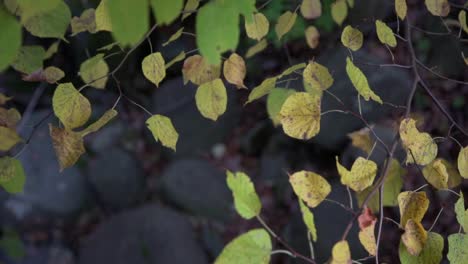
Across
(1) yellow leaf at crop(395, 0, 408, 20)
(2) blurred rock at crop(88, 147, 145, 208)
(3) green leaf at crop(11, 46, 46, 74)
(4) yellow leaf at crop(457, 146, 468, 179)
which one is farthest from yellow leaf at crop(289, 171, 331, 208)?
(2) blurred rock at crop(88, 147, 145, 208)

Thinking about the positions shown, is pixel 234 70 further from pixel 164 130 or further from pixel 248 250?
pixel 248 250

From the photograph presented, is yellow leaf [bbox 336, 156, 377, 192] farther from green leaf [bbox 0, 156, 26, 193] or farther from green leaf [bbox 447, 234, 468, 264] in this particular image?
green leaf [bbox 0, 156, 26, 193]

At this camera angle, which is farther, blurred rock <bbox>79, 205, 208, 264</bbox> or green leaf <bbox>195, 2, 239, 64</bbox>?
blurred rock <bbox>79, 205, 208, 264</bbox>

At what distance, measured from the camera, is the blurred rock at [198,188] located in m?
2.84

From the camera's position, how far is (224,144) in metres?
3.08

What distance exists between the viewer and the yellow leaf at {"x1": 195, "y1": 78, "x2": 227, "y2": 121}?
107 cm

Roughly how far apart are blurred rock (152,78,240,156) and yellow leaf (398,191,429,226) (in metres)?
2.04

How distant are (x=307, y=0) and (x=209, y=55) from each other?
690 millimetres

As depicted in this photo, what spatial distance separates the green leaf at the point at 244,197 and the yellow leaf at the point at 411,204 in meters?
0.28

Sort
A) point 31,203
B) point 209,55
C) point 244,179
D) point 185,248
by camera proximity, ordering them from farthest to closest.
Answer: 1. point 31,203
2. point 185,248
3. point 244,179
4. point 209,55

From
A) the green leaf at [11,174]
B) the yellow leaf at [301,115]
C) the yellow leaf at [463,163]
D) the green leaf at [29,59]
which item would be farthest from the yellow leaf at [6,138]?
the yellow leaf at [463,163]

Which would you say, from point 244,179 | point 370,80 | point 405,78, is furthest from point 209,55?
point 405,78

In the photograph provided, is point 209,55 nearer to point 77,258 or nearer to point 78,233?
point 77,258

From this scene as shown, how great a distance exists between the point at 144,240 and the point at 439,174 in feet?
6.09
